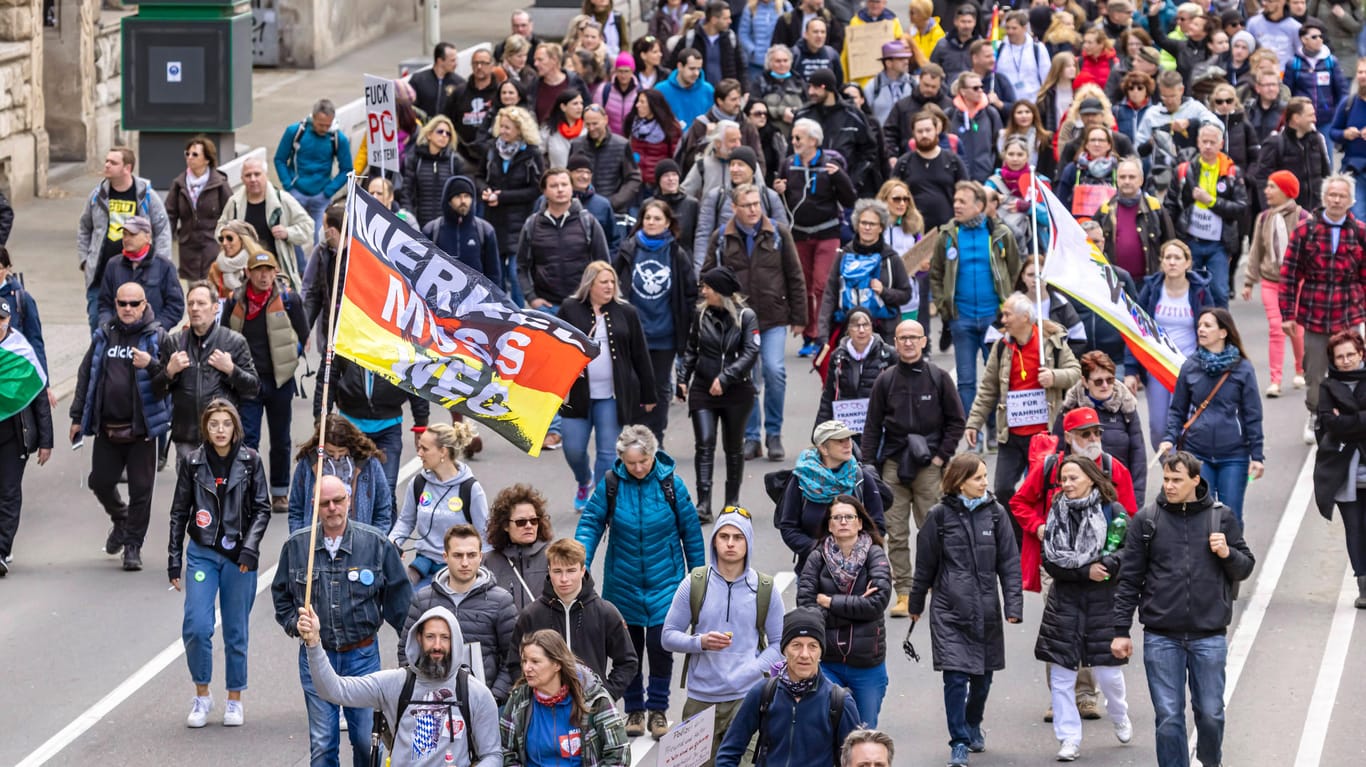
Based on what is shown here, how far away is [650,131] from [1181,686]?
435 inches

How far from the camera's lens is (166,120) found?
23.2 m

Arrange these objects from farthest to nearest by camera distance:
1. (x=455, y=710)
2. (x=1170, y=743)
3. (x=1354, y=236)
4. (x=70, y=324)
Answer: (x=70, y=324), (x=1354, y=236), (x=1170, y=743), (x=455, y=710)

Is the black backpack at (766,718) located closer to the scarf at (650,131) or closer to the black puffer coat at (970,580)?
the black puffer coat at (970,580)

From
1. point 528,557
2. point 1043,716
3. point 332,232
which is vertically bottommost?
point 1043,716

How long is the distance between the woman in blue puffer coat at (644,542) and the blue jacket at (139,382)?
3614 mm

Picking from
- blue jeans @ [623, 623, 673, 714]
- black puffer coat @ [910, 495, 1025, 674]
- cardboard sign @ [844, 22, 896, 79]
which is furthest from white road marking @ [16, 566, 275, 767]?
cardboard sign @ [844, 22, 896, 79]

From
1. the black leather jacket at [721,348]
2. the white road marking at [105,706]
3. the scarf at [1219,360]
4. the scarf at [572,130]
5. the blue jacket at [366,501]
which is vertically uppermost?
the scarf at [572,130]

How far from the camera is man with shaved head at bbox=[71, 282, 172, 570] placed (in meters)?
14.9

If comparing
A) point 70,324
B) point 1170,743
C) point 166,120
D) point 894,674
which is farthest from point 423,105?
point 1170,743

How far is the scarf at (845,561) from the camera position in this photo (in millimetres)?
11648

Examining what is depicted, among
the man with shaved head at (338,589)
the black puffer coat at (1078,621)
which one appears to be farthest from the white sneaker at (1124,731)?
the man with shaved head at (338,589)

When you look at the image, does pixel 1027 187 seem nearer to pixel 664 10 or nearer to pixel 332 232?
pixel 332 232

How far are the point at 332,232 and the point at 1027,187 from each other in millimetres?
5117

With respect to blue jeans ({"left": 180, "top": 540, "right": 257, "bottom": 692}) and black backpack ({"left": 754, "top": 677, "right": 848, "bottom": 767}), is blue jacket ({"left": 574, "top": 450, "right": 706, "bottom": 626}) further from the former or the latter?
black backpack ({"left": 754, "top": 677, "right": 848, "bottom": 767})
